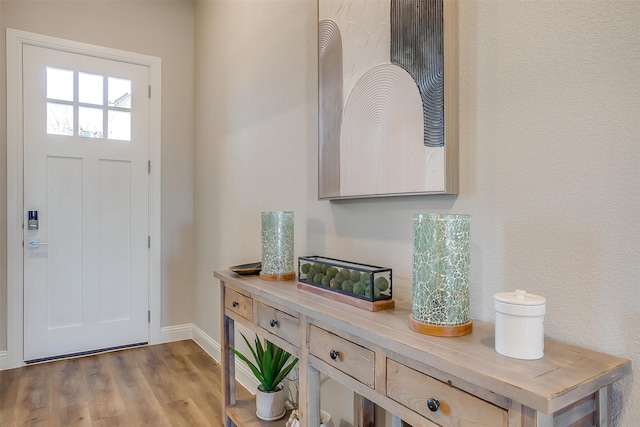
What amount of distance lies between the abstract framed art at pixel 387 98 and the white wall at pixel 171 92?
7.20 feet

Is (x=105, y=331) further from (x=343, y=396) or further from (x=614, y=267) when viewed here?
→ (x=614, y=267)

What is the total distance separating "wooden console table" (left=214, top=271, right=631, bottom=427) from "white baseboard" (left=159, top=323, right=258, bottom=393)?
1335 millimetres

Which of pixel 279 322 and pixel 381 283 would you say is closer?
pixel 381 283

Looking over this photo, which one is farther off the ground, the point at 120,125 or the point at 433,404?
the point at 120,125

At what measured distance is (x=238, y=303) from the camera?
6.29 ft

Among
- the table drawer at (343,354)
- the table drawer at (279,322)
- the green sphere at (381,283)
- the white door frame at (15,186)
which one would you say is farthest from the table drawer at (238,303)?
the white door frame at (15,186)

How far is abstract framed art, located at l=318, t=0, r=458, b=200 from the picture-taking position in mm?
1244

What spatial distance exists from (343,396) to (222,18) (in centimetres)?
280

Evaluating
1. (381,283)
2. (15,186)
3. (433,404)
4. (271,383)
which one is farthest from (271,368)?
(15,186)

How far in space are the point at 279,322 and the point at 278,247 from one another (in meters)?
0.42

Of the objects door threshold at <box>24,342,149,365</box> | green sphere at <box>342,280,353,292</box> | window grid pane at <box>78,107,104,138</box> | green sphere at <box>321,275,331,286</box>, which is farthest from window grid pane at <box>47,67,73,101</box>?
green sphere at <box>342,280,353,292</box>

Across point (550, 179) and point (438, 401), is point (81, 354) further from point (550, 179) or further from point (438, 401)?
point (550, 179)

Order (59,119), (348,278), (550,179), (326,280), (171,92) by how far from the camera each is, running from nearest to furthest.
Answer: (550,179) < (348,278) < (326,280) < (59,119) < (171,92)

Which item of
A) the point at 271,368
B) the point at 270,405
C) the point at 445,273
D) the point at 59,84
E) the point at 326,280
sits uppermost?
the point at 59,84
